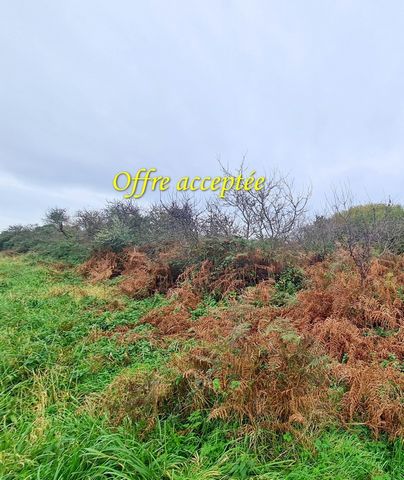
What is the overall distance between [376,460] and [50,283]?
8192mm

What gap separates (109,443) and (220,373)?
104 cm

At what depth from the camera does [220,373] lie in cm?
281

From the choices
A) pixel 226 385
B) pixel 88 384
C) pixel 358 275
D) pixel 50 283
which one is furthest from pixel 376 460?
pixel 50 283

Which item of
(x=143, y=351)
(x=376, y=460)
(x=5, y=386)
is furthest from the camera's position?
(x=143, y=351)

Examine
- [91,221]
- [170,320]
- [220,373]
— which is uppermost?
[91,221]

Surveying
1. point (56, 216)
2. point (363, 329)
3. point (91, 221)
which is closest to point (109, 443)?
point (363, 329)

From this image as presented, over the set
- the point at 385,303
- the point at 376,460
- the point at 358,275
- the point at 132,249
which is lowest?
the point at 376,460

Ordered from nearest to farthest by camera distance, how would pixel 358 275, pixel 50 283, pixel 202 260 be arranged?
1. pixel 358 275
2. pixel 202 260
3. pixel 50 283

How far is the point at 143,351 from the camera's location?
3900mm

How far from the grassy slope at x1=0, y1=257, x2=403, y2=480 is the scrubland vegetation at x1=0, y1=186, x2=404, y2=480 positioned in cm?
1

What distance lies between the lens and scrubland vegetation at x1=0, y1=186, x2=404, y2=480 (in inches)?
85.3

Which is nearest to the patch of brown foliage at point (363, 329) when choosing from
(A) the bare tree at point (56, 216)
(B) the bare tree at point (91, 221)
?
(B) the bare tree at point (91, 221)

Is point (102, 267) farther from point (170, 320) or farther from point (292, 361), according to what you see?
point (292, 361)

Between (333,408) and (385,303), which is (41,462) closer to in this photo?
(333,408)
